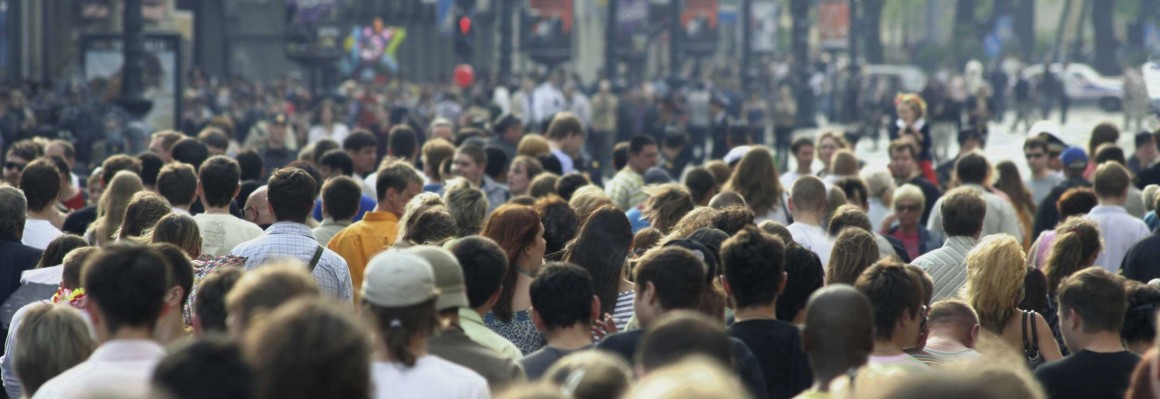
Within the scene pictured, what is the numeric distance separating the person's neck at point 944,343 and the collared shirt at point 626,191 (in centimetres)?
603

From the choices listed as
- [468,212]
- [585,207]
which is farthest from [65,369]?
[585,207]

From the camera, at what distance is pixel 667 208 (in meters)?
9.26

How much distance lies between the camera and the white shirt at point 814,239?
909 centimetres

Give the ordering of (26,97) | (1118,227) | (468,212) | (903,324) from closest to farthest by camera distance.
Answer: (903,324), (468,212), (1118,227), (26,97)

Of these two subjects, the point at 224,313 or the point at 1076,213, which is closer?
the point at 224,313

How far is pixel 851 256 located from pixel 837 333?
8.09ft

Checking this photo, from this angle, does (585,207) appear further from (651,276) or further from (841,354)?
(841,354)

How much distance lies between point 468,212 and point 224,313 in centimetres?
332

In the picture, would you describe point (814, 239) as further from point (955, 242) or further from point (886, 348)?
point (886, 348)

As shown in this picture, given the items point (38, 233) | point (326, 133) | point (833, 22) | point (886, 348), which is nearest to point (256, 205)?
point (38, 233)

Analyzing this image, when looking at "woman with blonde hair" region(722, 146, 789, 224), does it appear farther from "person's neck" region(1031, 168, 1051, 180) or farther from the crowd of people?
"person's neck" region(1031, 168, 1051, 180)

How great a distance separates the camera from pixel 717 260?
7.43 metres

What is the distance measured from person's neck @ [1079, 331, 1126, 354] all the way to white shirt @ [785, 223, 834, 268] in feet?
10.1

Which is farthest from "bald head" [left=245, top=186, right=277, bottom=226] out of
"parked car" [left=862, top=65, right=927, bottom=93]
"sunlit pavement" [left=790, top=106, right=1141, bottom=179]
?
"parked car" [left=862, top=65, right=927, bottom=93]
